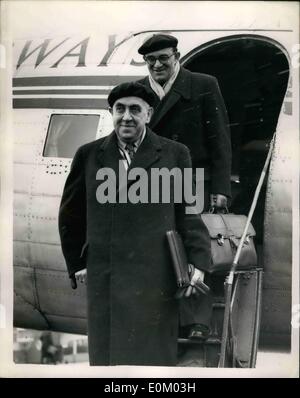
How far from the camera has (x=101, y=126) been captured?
14.5 feet

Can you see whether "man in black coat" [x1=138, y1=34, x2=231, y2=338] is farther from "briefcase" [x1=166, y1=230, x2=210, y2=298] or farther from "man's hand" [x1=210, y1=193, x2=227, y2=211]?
"briefcase" [x1=166, y1=230, x2=210, y2=298]

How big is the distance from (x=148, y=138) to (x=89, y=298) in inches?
36.2

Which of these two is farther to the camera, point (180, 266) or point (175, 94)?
point (175, 94)

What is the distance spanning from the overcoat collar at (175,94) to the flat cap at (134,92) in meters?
0.06

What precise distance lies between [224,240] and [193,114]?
70 cm

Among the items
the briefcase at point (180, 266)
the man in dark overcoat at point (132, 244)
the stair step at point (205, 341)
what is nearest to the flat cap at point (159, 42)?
the man in dark overcoat at point (132, 244)

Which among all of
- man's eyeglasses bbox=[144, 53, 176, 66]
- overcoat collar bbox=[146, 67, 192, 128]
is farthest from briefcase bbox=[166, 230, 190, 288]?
man's eyeglasses bbox=[144, 53, 176, 66]

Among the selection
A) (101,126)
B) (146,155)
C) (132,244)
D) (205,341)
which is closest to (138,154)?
(146,155)

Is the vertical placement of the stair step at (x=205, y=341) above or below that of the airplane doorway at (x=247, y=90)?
below

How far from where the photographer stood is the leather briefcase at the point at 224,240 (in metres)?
4.33

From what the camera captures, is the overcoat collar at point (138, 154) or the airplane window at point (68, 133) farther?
the airplane window at point (68, 133)

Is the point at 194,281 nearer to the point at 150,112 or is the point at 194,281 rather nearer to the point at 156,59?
the point at 150,112

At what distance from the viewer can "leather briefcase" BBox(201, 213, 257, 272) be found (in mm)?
4328

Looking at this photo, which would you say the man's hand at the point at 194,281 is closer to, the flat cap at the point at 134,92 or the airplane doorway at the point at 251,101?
the airplane doorway at the point at 251,101
